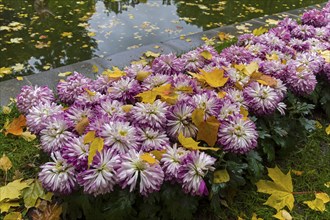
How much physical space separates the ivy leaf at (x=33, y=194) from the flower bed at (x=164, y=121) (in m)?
0.28

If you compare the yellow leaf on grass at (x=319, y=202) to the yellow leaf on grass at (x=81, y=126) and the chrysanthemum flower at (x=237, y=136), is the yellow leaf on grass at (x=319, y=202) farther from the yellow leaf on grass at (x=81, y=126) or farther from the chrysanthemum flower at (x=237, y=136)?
the yellow leaf on grass at (x=81, y=126)

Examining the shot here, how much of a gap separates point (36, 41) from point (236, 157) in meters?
3.48

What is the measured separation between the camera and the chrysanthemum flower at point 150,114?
210cm

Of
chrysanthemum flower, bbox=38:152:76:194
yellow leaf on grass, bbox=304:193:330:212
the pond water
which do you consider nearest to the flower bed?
chrysanthemum flower, bbox=38:152:76:194

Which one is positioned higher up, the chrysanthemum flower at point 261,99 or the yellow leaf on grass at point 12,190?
the chrysanthemum flower at point 261,99

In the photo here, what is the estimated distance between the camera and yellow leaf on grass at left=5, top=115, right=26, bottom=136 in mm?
2898

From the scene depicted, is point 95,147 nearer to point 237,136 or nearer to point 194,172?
point 194,172

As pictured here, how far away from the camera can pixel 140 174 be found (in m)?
1.87

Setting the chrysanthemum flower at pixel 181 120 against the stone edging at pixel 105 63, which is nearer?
the chrysanthemum flower at pixel 181 120

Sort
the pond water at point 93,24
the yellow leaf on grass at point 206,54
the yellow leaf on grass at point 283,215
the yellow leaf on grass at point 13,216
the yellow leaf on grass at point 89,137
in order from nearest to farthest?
the yellow leaf on grass at point 89,137, the yellow leaf on grass at point 13,216, the yellow leaf on grass at point 283,215, the yellow leaf on grass at point 206,54, the pond water at point 93,24

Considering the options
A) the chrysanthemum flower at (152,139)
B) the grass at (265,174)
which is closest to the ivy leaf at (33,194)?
the grass at (265,174)

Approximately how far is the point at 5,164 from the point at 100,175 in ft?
3.37

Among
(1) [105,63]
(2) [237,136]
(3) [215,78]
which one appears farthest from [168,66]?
(1) [105,63]

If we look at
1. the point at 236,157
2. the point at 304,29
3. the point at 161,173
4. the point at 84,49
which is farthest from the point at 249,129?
the point at 84,49
